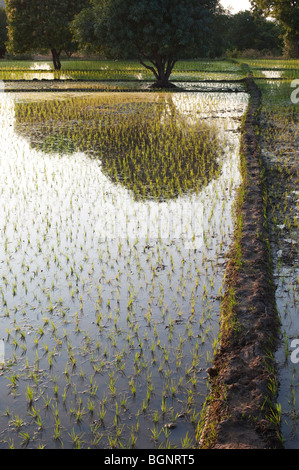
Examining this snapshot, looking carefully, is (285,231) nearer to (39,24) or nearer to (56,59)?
(39,24)

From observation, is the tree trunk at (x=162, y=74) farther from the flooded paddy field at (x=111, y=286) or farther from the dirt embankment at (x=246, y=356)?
the dirt embankment at (x=246, y=356)

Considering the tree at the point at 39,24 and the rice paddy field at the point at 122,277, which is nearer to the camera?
the rice paddy field at the point at 122,277

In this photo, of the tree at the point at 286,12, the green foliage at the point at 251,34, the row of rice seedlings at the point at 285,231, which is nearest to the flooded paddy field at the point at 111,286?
the row of rice seedlings at the point at 285,231

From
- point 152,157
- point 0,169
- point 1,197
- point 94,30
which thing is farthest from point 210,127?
point 94,30

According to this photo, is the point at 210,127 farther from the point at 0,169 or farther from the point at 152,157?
the point at 0,169

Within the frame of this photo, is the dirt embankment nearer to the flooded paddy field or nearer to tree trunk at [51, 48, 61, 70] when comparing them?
the flooded paddy field

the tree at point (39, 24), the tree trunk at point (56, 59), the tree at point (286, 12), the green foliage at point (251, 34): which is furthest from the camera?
the green foliage at point (251, 34)
